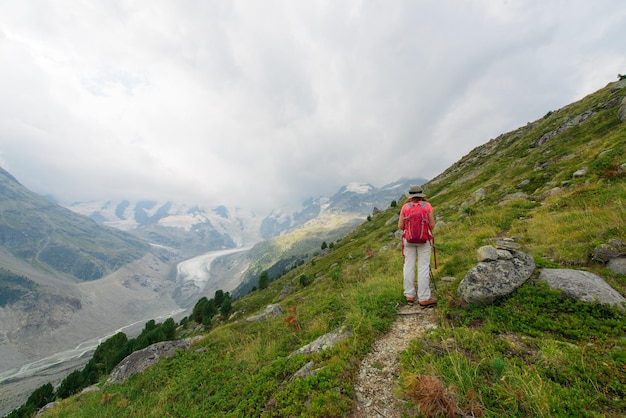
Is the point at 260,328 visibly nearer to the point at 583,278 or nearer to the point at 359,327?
the point at 359,327

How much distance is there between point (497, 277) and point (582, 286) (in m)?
2.02

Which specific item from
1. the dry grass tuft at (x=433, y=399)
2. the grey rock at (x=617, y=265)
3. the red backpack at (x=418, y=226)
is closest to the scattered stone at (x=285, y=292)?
the red backpack at (x=418, y=226)

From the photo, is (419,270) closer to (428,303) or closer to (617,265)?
(428,303)

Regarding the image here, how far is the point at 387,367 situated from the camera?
22.9 feet

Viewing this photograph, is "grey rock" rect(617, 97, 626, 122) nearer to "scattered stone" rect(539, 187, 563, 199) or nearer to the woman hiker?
"scattered stone" rect(539, 187, 563, 199)

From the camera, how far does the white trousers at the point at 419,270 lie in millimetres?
9703

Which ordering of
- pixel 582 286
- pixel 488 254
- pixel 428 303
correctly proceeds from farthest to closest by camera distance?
pixel 428 303
pixel 488 254
pixel 582 286

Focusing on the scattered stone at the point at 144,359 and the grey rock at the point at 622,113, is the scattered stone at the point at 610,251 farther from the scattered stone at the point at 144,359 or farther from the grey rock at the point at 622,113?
the grey rock at the point at 622,113

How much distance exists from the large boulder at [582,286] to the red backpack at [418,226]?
373cm

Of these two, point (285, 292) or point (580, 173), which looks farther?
point (285, 292)

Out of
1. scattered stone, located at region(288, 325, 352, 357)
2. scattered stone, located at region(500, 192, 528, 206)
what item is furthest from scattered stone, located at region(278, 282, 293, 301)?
scattered stone, located at region(288, 325, 352, 357)

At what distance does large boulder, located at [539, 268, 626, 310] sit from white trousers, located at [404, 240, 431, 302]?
347 centimetres

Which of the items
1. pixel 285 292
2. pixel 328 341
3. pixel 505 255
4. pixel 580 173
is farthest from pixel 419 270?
pixel 285 292

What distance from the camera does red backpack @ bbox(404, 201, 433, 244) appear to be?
9.80 metres
